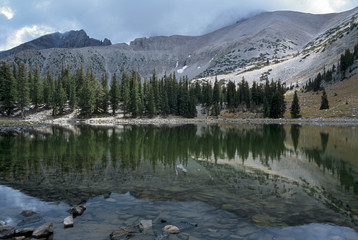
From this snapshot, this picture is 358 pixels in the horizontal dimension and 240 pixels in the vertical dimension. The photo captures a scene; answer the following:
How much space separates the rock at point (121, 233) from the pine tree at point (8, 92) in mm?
85949

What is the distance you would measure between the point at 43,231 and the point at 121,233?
259 cm

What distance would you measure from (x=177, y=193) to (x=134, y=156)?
11.4 metres

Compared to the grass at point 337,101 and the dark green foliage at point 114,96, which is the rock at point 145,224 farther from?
the dark green foliage at point 114,96

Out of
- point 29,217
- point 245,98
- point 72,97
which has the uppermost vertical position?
point 72,97

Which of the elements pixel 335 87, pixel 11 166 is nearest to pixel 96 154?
pixel 11 166

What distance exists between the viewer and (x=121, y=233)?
905 centimetres

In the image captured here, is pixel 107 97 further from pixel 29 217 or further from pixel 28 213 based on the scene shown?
pixel 29 217

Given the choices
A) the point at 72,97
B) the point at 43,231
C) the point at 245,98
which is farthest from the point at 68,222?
the point at 245,98

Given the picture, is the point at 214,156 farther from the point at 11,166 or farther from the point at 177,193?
the point at 11,166

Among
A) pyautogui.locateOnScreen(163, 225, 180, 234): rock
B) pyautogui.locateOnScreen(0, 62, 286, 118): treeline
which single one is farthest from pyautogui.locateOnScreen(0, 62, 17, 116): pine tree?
pyautogui.locateOnScreen(163, 225, 180, 234): rock

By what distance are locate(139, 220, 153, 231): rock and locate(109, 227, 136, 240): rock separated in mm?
341

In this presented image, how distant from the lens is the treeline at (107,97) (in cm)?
8269

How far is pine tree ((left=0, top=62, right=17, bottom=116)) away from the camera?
79562 mm

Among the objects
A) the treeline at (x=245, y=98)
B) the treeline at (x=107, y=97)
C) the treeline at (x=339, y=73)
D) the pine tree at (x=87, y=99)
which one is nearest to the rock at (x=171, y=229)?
the treeline at (x=107, y=97)
